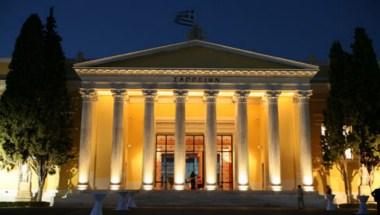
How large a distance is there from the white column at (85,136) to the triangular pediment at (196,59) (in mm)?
2302

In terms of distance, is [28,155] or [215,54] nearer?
[28,155]

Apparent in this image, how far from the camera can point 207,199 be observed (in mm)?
30312

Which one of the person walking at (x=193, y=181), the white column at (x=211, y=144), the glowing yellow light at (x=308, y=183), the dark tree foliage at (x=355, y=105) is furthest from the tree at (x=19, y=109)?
the dark tree foliage at (x=355, y=105)

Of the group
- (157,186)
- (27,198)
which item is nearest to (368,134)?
(157,186)

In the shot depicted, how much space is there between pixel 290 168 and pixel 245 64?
8.58 metres

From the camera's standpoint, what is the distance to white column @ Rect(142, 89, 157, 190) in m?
31.8

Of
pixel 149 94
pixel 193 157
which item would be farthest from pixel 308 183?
pixel 149 94

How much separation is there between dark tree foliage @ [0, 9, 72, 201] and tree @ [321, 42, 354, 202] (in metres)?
17.8

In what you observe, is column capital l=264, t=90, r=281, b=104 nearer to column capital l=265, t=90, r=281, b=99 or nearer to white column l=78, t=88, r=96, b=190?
column capital l=265, t=90, r=281, b=99

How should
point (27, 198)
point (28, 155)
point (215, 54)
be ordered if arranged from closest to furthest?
point (28, 155), point (27, 198), point (215, 54)

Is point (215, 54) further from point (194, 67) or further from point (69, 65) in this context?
point (69, 65)

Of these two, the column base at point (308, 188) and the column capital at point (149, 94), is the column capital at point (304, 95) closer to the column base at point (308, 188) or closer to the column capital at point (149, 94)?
the column base at point (308, 188)

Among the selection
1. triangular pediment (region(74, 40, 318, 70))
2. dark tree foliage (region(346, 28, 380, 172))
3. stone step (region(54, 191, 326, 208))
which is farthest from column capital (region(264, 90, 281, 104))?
stone step (region(54, 191, 326, 208))

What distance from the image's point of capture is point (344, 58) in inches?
1252
